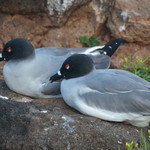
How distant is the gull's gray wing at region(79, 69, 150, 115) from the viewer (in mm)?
2971

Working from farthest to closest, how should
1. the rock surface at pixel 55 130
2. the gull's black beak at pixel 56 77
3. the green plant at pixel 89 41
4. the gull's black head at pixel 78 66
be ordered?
the green plant at pixel 89 41
the gull's black beak at pixel 56 77
the gull's black head at pixel 78 66
the rock surface at pixel 55 130

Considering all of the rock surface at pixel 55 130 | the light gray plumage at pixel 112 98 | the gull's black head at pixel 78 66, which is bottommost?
the rock surface at pixel 55 130

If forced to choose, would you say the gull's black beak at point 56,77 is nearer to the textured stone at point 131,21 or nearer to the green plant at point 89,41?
the green plant at point 89,41

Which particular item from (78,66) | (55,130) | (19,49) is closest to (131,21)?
(78,66)

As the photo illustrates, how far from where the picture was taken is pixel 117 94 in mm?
3043

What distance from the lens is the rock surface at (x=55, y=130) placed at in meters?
2.70

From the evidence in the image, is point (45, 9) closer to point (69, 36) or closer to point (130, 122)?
point (69, 36)

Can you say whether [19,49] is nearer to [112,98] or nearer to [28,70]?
[28,70]

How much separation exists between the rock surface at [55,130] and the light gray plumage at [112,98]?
0.10 m

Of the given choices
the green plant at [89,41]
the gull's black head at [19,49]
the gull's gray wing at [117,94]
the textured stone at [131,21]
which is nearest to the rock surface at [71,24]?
the textured stone at [131,21]

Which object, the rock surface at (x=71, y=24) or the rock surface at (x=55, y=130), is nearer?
the rock surface at (x=55, y=130)

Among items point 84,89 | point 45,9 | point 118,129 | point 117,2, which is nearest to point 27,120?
point 84,89

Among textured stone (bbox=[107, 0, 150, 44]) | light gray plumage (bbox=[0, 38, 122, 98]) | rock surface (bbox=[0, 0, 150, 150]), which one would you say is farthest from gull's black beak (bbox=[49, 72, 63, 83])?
textured stone (bbox=[107, 0, 150, 44])

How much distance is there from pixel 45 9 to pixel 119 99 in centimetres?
258
